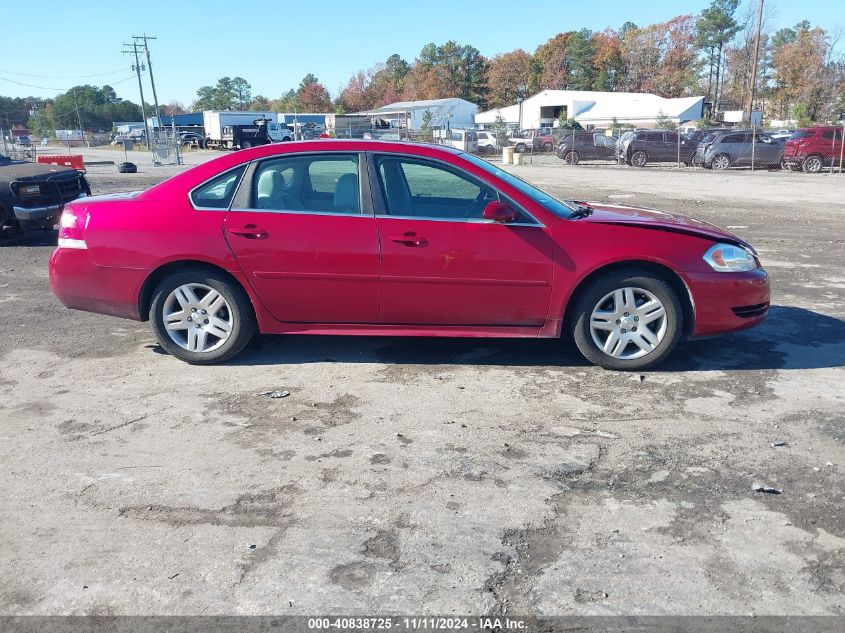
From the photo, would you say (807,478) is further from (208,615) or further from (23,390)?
(23,390)

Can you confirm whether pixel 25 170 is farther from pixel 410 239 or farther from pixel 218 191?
pixel 410 239

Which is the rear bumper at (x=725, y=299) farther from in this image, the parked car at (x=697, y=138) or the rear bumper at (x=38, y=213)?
the parked car at (x=697, y=138)

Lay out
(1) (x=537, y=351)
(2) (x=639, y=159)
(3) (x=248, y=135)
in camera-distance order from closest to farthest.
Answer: (1) (x=537, y=351), (2) (x=639, y=159), (3) (x=248, y=135)

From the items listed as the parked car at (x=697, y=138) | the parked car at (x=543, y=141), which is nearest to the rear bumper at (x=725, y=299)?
the parked car at (x=697, y=138)

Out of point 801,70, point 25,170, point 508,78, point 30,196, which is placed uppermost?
point 508,78

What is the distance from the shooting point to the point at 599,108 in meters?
72.9

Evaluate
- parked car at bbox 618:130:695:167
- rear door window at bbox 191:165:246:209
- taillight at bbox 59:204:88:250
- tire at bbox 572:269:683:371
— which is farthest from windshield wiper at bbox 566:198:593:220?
parked car at bbox 618:130:695:167

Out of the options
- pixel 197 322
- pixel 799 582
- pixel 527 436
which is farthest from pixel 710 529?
pixel 197 322

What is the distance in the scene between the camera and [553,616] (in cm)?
261

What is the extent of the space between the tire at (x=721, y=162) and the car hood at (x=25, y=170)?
1039 inches

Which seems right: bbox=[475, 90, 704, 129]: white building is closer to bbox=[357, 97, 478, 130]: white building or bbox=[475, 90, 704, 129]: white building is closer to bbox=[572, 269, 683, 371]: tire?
bbox=[357, 97, 478, 130]: white building

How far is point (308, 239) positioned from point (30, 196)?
778 cm

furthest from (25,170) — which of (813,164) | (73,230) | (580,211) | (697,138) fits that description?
(697,138)

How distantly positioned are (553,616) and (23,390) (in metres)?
4.03
